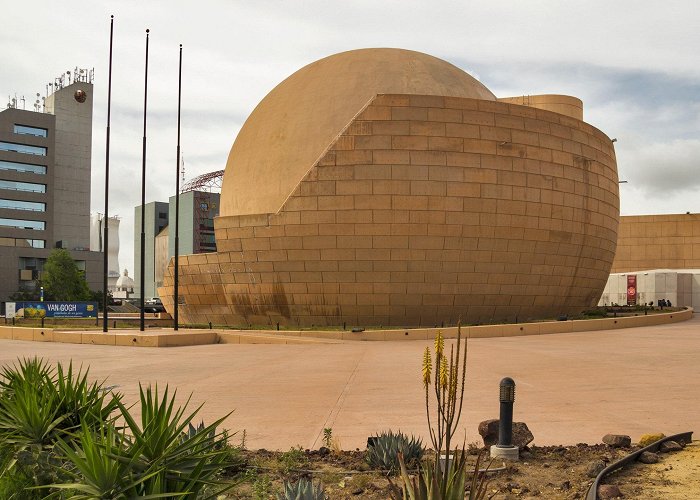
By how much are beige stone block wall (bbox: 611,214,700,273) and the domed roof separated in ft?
89.9

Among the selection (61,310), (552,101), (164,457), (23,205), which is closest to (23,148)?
(23,205)

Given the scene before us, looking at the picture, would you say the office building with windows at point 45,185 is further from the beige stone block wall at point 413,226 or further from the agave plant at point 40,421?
the agave plant at point 40,421

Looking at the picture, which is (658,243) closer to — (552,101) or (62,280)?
(552,101)

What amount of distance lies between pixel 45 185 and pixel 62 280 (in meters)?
18.2

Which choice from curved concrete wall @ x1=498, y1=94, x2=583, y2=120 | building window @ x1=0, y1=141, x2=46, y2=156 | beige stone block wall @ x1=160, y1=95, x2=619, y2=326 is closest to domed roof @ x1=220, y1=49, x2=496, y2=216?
beige stone block wall @ x1=160, y1=95, x2=619, y2=326

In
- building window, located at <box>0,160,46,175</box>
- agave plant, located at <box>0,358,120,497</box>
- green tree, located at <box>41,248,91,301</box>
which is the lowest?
agave plant, located at <box>0,358,120,497</box>

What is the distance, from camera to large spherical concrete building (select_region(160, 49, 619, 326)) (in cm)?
2478

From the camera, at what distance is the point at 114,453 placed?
152 inches

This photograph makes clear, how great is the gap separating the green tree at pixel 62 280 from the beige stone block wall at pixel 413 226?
49.0m

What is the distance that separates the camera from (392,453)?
553cm

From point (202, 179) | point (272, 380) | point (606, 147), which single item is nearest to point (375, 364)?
point (272, 380)

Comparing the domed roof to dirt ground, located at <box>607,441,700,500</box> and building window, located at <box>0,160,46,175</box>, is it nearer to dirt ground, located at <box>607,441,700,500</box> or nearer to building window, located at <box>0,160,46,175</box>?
dirt ground, located at <box>607,441,700,500</box>

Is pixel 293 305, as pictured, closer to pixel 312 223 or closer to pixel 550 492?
pixel 312 223

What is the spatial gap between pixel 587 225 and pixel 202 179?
81228 mm
